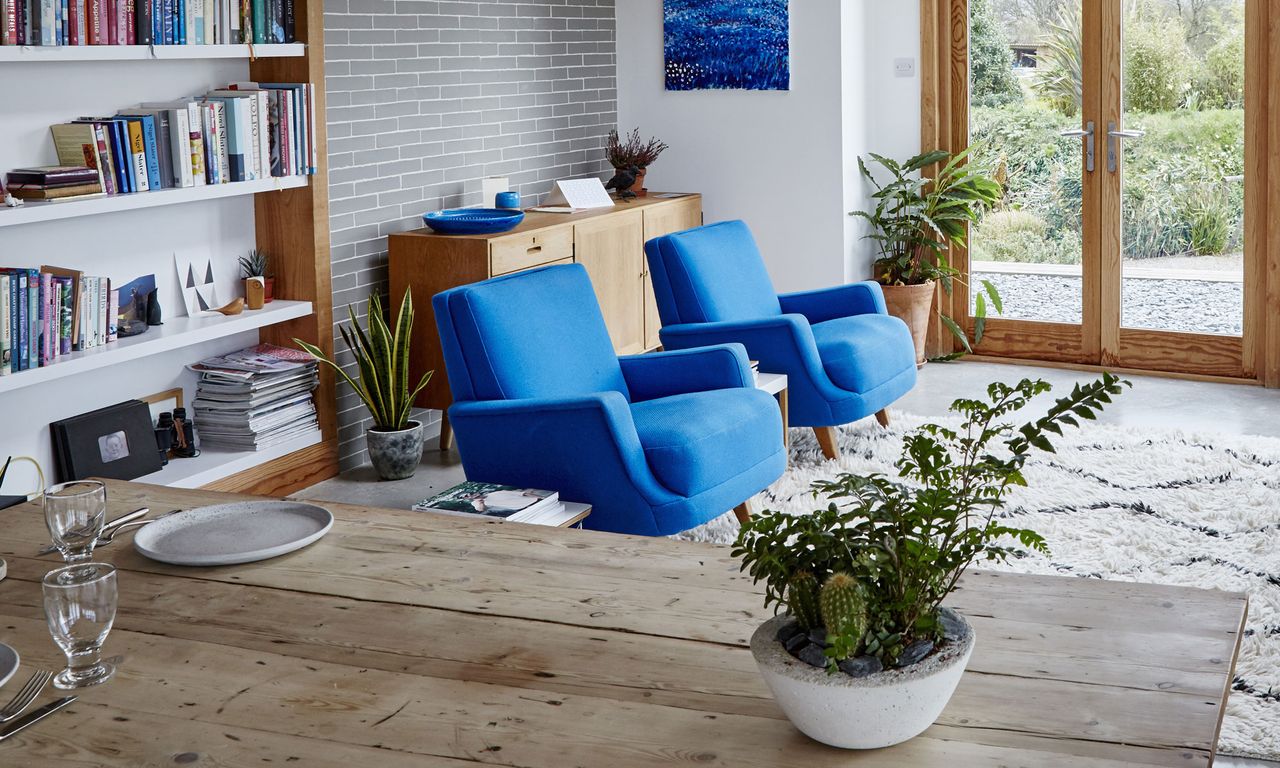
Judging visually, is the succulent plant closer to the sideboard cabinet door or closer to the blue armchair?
the blue armchair

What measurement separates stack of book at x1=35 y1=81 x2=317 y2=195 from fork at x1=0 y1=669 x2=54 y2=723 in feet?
9.27

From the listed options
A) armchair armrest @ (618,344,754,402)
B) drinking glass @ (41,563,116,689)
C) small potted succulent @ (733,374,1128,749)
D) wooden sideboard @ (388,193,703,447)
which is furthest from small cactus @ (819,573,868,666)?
wooden sideboard @ (388,193,703,447)

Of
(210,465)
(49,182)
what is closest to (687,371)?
(210,465)

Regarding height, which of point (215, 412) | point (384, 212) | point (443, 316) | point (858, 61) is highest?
point (858, 61)

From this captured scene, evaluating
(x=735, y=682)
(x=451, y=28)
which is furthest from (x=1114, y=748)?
(x=451, y=28)

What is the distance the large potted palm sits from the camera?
6.61m

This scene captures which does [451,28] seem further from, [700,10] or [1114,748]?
[1114,748]

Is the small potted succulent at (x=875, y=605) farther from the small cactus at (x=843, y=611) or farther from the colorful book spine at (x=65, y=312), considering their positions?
the colorful book spine at (x=65, y=312)

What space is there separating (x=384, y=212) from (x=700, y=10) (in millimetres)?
2202

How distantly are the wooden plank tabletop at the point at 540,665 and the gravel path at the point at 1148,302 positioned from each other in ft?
16.4

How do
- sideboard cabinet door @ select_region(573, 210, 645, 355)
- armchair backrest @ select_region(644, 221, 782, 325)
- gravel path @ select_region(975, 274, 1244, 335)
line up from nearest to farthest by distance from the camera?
armchair backrest @ select_region(644, 221, 782, 325) → sideboard cabinet door @ select_region(573, 210, 645, 355) → gravel path @ select_region(975, 274, 1244, 335)

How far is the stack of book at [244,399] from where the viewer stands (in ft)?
15.5

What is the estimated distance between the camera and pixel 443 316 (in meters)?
3.93

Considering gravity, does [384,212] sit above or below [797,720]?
above
